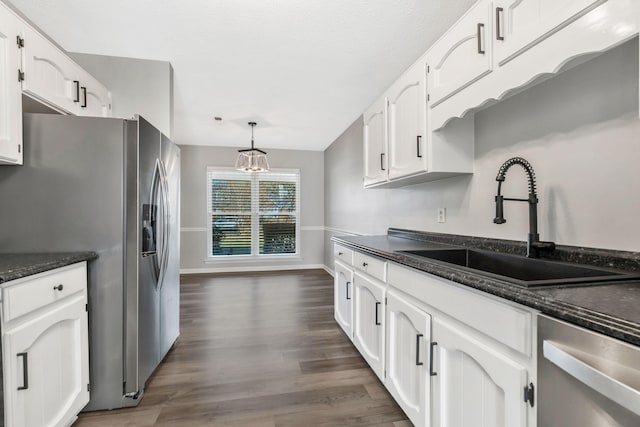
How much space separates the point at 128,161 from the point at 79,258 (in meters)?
0.60

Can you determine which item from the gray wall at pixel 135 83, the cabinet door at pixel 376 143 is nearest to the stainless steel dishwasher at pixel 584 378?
the cabinet door at pixel 376 143

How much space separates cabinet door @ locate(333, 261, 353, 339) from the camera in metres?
2.47

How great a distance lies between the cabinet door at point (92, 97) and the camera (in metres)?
2.28

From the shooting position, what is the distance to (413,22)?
6.80ft

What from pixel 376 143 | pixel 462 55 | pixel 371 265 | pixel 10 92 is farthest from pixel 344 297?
pixel 10 92

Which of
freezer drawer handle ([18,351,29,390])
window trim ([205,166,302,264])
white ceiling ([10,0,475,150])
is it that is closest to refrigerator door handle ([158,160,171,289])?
freezer drawer handle ([18,351,29,390])

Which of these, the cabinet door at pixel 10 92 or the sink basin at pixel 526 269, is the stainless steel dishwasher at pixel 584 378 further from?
the cabinet door at pixel 10 92

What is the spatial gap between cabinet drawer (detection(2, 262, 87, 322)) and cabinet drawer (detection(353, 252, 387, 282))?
1.72 metres

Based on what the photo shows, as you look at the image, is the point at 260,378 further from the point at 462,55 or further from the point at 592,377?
the point at 462,55

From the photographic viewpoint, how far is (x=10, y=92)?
158cm

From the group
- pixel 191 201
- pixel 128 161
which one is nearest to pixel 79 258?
pixel 128 161

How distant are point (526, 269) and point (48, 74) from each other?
9.98ft

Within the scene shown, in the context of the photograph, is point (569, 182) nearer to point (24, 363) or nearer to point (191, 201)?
point (24, 363)

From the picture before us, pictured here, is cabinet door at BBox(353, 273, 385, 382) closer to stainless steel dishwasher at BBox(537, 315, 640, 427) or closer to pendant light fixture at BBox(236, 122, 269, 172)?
stainless steel dishwasher at BBox(537, 315, 640, 427)
